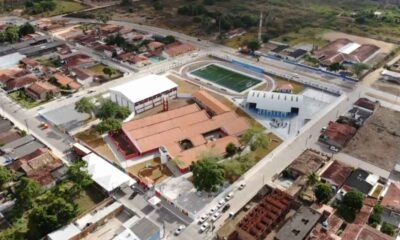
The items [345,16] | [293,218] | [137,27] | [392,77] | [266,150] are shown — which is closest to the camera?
[293,218]

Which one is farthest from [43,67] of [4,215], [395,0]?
[395,0]

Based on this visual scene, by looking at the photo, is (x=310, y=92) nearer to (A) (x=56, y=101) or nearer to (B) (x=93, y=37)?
(A) (x=56, y=101)

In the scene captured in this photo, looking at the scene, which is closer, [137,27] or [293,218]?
[293,218]

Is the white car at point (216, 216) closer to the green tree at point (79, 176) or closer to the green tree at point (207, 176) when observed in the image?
the green tree at point (207, 176)

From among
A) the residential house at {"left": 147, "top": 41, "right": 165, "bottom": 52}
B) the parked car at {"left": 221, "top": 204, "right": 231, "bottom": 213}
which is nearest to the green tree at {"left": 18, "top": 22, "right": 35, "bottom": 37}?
the residential house at {"left": 147, "top": 41, "right": 165, "bottom": 52}

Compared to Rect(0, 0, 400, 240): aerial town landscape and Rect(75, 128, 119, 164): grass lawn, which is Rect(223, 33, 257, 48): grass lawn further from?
Rect(75, 128, 119, 164): grass lawn

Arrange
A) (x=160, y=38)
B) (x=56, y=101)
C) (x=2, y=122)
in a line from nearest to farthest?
(x=2, y=122) → (x=56, y=101) → (x=160, y=38)
